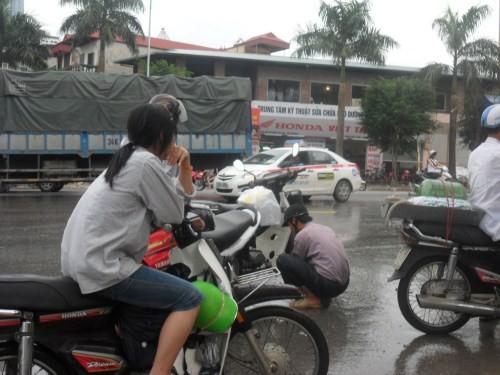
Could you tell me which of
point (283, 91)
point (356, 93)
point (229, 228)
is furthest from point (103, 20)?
point (229, 228)

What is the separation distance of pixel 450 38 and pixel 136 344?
30.5 m

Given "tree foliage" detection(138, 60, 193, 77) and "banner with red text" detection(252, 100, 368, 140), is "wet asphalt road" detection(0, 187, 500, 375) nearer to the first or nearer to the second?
"tree foliage" detection(138, 60, 193, 77)

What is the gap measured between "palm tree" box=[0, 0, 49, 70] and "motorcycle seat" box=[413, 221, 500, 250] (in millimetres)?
34403

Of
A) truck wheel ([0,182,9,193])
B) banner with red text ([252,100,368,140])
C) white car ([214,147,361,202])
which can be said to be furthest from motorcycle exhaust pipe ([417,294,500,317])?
banner with red text ([252,100,368,140])

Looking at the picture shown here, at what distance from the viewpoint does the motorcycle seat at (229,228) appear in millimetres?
4246

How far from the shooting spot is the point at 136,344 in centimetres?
321

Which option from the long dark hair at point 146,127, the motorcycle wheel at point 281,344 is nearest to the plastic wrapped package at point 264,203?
the motorcycle wheel at point 281,344

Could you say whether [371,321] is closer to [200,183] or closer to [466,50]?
[200,183]

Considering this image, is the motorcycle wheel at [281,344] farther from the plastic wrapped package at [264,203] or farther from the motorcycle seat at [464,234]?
the plastic wrapped package at [264,203]

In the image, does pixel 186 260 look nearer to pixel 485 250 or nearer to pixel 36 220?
pixel 485 250

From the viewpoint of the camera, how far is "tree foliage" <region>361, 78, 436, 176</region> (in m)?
32.8

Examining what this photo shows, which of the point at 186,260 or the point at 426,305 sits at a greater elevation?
the point at 186,260

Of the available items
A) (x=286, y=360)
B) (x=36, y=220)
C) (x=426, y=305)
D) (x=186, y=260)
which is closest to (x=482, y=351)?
(x=426, y=305)

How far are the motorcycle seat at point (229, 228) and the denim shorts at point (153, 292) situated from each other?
0.87 meters
